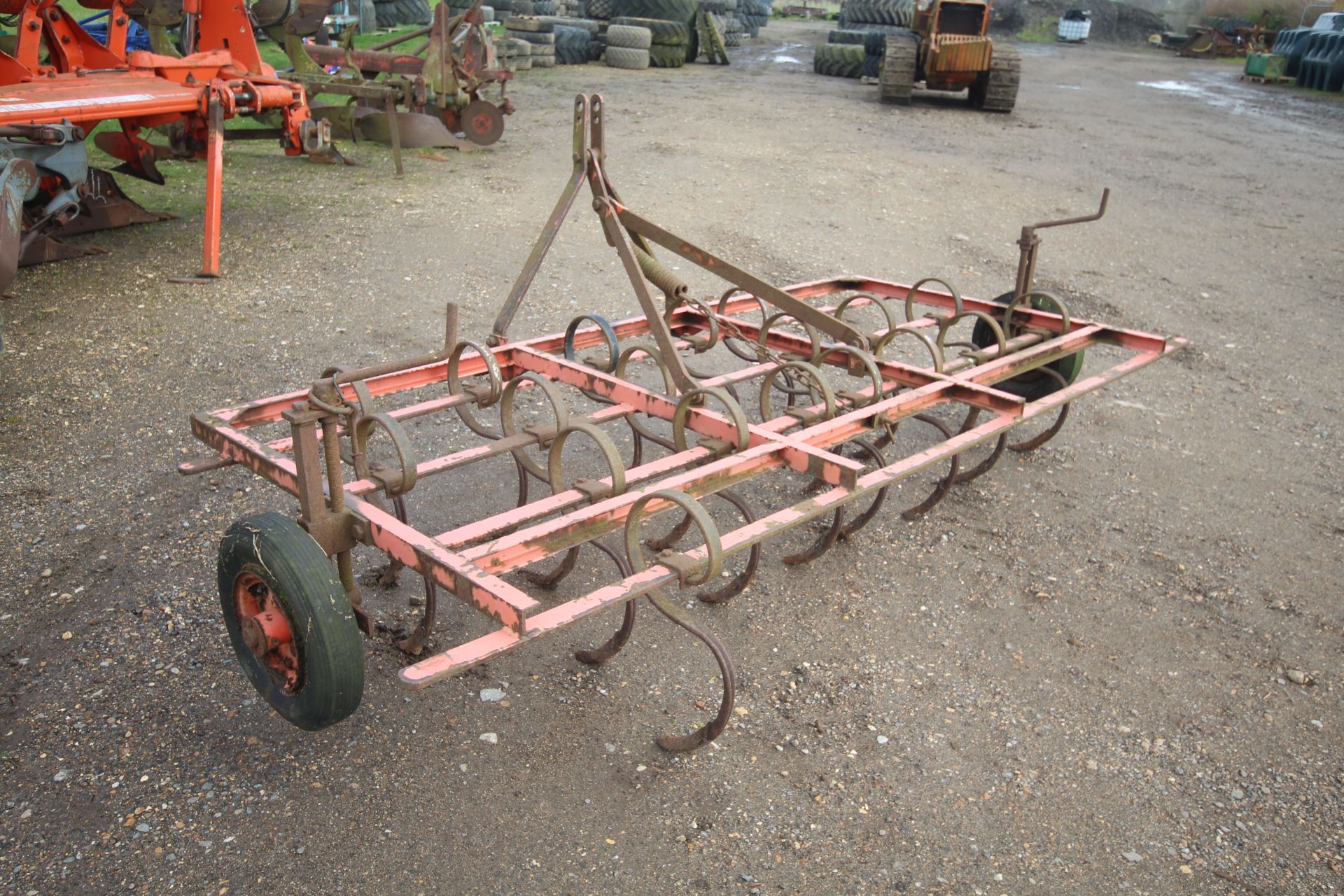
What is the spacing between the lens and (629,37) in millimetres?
16859

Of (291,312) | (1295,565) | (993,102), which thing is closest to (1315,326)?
(1295,565)

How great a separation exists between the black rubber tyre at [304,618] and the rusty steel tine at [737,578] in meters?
1.30

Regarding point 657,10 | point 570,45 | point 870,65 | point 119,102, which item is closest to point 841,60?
point 870,65

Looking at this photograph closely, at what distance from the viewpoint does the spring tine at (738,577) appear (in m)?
3.32

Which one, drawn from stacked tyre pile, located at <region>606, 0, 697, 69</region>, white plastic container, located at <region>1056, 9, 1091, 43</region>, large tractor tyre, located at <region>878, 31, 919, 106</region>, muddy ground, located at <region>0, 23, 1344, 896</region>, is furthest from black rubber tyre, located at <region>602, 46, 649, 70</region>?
white plastic container, located at <region>1056, 9, 1091, 43</region>

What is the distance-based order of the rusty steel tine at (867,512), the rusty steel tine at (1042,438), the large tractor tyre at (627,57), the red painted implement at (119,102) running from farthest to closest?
the large tractor tyre at (627,57) → the red painted implement at (119,102) → the rusty steel tine at (1042,438) → the rusty steel tine at (867,512)

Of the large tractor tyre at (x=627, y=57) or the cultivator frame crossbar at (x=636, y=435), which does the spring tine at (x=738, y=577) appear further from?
the large tractor tyre at (x=627, y=57)

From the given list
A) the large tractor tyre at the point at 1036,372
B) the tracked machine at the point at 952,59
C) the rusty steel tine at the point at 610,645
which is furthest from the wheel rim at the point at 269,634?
the tracked machine at the point at 952,59

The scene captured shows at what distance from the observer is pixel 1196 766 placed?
9.52ft

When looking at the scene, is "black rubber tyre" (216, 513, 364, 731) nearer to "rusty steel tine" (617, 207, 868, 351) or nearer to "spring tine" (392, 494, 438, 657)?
"spring tine" (392, 494, 438, 657)

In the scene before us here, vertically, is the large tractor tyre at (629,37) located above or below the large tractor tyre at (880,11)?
below

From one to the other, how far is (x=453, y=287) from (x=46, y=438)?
263cm

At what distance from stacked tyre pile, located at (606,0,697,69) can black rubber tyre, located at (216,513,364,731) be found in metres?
16.0

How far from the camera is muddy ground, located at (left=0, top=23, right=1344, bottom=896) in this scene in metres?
2.52
